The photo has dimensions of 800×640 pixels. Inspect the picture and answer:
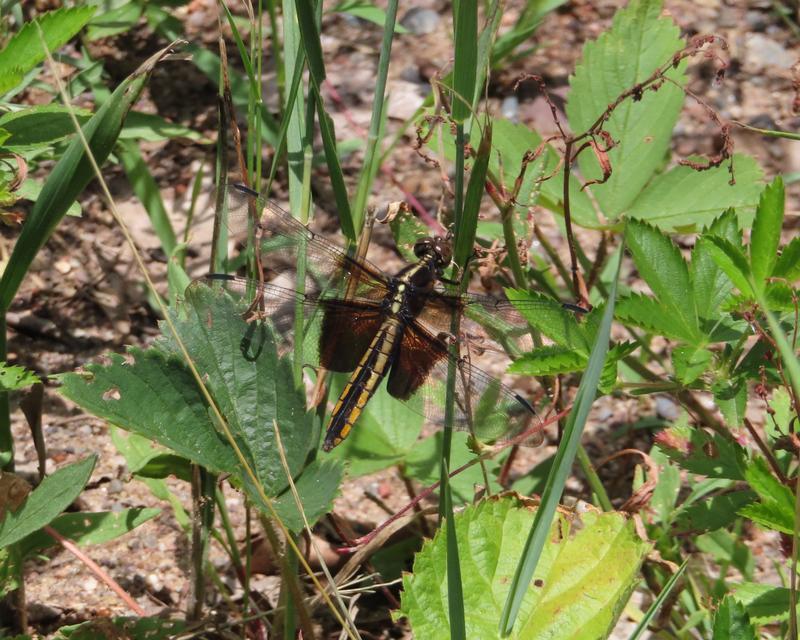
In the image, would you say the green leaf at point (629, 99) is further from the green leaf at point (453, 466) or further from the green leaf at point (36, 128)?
the green leaf at point (36, 128)

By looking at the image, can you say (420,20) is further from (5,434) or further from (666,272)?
(5,434)

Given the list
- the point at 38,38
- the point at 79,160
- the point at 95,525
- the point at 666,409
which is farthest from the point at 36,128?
the point at 666,409

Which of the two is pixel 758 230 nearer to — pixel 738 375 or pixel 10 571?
pixel 738 375

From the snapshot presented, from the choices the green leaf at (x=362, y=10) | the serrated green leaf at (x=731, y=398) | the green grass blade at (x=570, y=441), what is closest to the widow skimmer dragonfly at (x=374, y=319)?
the serrated green leaf at (x=731, y=398)

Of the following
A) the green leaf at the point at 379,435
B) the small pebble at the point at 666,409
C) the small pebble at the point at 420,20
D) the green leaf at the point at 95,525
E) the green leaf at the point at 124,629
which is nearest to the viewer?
the green leaf at the point at 124,629

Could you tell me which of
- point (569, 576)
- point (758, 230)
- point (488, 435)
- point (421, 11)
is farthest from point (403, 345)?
point (421, 11)
